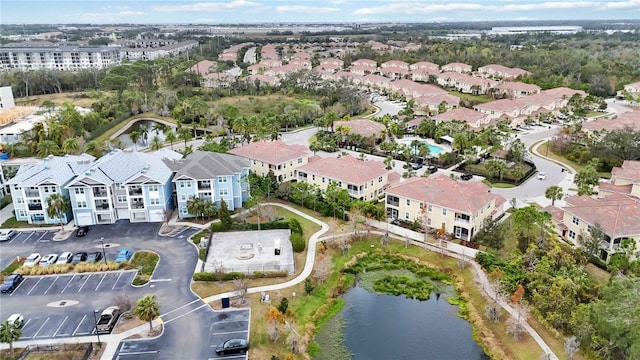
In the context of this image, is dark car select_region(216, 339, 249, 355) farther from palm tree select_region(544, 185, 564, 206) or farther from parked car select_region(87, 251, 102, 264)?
palm tree select_region(544, 185, 564, 206)

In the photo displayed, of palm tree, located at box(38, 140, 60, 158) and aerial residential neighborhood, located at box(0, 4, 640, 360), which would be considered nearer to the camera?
aerial residential neighborhood, located at box(0, 4, 640, 360)

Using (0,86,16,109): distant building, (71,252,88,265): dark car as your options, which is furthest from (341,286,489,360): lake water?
(0,86,16,109): distant building

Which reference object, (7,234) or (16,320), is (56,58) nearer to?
(7,234)

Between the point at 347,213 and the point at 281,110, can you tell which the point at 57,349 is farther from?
the point at 281,110

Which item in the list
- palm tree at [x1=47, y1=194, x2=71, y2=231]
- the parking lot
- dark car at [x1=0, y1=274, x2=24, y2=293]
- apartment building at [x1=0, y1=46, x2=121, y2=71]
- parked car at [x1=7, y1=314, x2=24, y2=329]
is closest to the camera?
parked car at [x1=7, y1=314, x2=24, y2=329]

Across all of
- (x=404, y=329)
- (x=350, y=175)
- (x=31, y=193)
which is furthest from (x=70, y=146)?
(x=404, y=329)

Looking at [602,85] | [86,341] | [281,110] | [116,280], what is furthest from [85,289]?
[602,85]

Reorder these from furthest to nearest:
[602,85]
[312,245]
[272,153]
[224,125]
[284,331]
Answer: [602,85], [224,125], [272,153], [312,245], [284,331]
